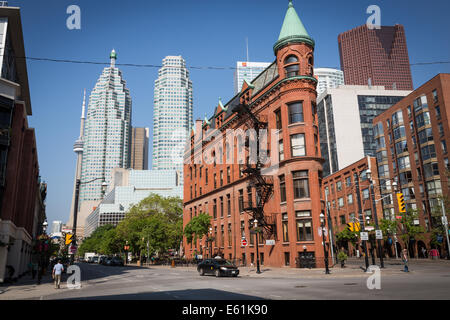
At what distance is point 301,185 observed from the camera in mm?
39188

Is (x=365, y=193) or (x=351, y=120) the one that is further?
(x=351, y=120)

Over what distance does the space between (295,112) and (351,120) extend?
8553 centimetres

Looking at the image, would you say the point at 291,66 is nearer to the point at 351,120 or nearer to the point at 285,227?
the point at 285,227

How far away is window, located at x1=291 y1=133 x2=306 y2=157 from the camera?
39.8 m

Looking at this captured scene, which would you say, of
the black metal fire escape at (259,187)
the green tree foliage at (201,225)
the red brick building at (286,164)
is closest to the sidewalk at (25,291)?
the red brick building at (286,164)

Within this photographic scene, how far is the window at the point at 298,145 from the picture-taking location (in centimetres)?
3984

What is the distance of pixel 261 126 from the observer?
148 ft

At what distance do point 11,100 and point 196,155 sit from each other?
3868 centimetres

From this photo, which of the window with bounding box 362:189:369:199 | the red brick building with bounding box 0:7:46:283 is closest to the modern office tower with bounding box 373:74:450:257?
the window with bounding box 362:189:369:199

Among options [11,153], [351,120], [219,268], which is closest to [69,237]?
[11,153]

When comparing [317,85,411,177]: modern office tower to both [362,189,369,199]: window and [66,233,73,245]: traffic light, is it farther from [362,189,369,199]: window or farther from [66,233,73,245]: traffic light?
[66,233,73,245]: traffic light

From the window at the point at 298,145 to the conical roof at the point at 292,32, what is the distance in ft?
→ 36.9

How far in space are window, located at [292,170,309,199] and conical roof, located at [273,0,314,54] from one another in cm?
1553
